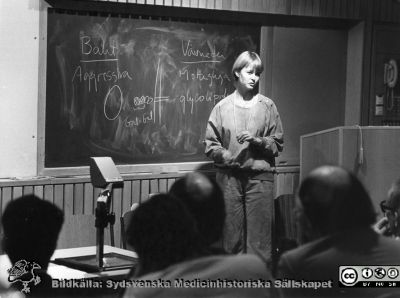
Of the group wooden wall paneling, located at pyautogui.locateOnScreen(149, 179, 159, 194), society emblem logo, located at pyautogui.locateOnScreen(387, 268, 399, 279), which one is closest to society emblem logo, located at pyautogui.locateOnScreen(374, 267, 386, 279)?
society emblem logo, located at pyautogui.locateOnScreen(387, 268, 399, 279)

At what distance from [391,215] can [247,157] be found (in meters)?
0.57

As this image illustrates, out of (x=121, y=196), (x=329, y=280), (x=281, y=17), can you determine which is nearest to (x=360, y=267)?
(x=329, y=280)

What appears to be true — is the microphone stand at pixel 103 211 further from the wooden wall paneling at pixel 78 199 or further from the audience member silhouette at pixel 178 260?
the wooden wall paneling at pixel 78 199

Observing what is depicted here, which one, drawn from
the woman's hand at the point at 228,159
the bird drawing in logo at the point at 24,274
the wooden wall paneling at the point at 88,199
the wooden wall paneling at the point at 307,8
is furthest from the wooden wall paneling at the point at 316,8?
the bird drawing in logo at the point at 24,274

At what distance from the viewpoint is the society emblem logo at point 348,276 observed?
1.73 metres

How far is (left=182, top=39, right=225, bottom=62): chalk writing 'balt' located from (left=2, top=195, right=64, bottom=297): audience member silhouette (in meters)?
1.42

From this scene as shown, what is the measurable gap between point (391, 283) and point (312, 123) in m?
1.00

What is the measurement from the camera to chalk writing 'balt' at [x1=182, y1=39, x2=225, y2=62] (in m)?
3.10

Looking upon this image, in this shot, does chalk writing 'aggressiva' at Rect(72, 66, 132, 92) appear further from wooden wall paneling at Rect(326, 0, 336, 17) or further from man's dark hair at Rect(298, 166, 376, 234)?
man's dark hair at Rect(298, 166, 376, 234)

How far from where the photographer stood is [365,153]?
2.17 metres

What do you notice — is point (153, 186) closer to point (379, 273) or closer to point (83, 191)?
point (83, 191)

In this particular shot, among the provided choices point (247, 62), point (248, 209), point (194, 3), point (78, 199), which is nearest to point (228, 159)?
point (248, 209)

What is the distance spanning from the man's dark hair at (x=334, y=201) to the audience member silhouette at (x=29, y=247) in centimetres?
58

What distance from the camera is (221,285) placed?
1574 mm
